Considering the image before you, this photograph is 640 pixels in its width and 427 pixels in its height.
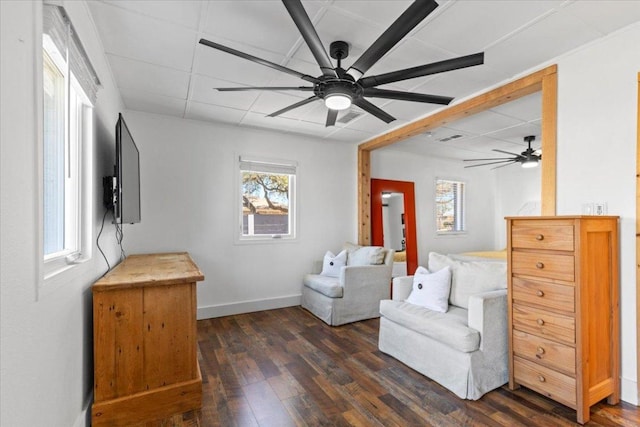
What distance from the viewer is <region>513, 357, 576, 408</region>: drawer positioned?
1986mm

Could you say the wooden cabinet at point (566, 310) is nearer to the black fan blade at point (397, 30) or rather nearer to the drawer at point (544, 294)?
the drawer at point (544, 294)

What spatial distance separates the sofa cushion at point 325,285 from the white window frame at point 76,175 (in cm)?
254

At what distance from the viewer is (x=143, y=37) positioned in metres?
2.23

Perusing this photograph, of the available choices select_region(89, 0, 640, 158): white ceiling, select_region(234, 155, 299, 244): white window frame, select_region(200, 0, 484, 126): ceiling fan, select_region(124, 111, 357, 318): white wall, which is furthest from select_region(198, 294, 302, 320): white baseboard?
select_region(200, 0, 484, 126): ceiling fan

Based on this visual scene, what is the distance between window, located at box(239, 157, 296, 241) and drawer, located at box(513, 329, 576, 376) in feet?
10.3

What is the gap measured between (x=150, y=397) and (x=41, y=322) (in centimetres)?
111

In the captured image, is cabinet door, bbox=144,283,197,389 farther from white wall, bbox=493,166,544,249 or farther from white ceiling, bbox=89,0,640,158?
white wall, bbox=493,166,544,249

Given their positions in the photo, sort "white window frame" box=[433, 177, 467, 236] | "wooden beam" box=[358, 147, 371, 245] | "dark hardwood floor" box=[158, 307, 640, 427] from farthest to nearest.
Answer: "white window frame" box=[433, 177, 467, 236]
"wooden beam" box=[358, 147, 371, 245]
"dark hardwood floor" box=[158, 307, 640, 427]

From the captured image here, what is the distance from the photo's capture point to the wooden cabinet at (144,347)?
6.25 ft

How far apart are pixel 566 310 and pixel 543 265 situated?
12.3 inches

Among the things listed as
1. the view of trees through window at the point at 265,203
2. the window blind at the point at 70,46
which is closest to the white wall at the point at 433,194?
the view of trees through window at the point at 265,203

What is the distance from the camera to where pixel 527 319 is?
2.22 meters

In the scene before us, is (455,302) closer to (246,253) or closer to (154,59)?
(246,253)

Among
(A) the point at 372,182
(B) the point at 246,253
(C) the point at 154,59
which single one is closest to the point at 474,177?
(A) the point at 372,182
